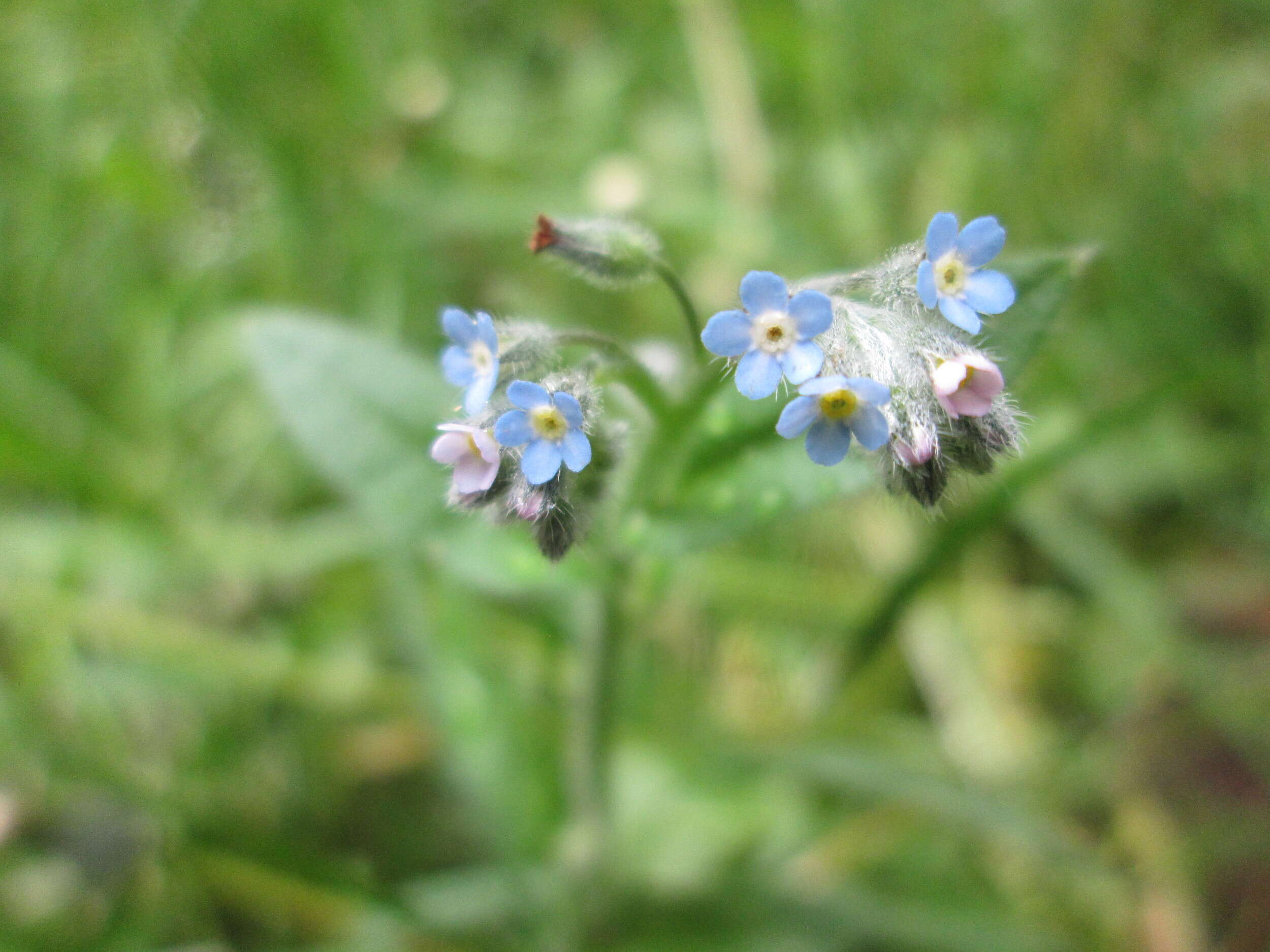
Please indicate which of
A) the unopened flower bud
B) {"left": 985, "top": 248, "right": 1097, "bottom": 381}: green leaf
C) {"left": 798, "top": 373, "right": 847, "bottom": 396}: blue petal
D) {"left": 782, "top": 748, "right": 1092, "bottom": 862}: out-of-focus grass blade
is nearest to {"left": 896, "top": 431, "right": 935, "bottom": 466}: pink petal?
{"left": 798, "top": 373, "right": 847, "bottom": 396}: blue petal

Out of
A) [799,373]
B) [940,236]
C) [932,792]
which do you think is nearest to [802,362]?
[799,373]

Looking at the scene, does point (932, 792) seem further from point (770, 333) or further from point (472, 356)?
point (472, 356)

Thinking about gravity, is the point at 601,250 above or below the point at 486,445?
above

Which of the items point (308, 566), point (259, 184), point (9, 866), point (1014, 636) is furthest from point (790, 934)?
point (259, 184)

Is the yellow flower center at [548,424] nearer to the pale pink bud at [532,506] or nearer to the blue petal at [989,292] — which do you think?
the pale pink bud at [532,506]

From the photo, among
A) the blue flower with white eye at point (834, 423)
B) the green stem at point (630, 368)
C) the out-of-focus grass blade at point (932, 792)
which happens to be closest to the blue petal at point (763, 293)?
the blue flower with white eye at point (834, 423)

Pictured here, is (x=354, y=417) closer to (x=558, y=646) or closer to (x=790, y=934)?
(x=558, y=646)
